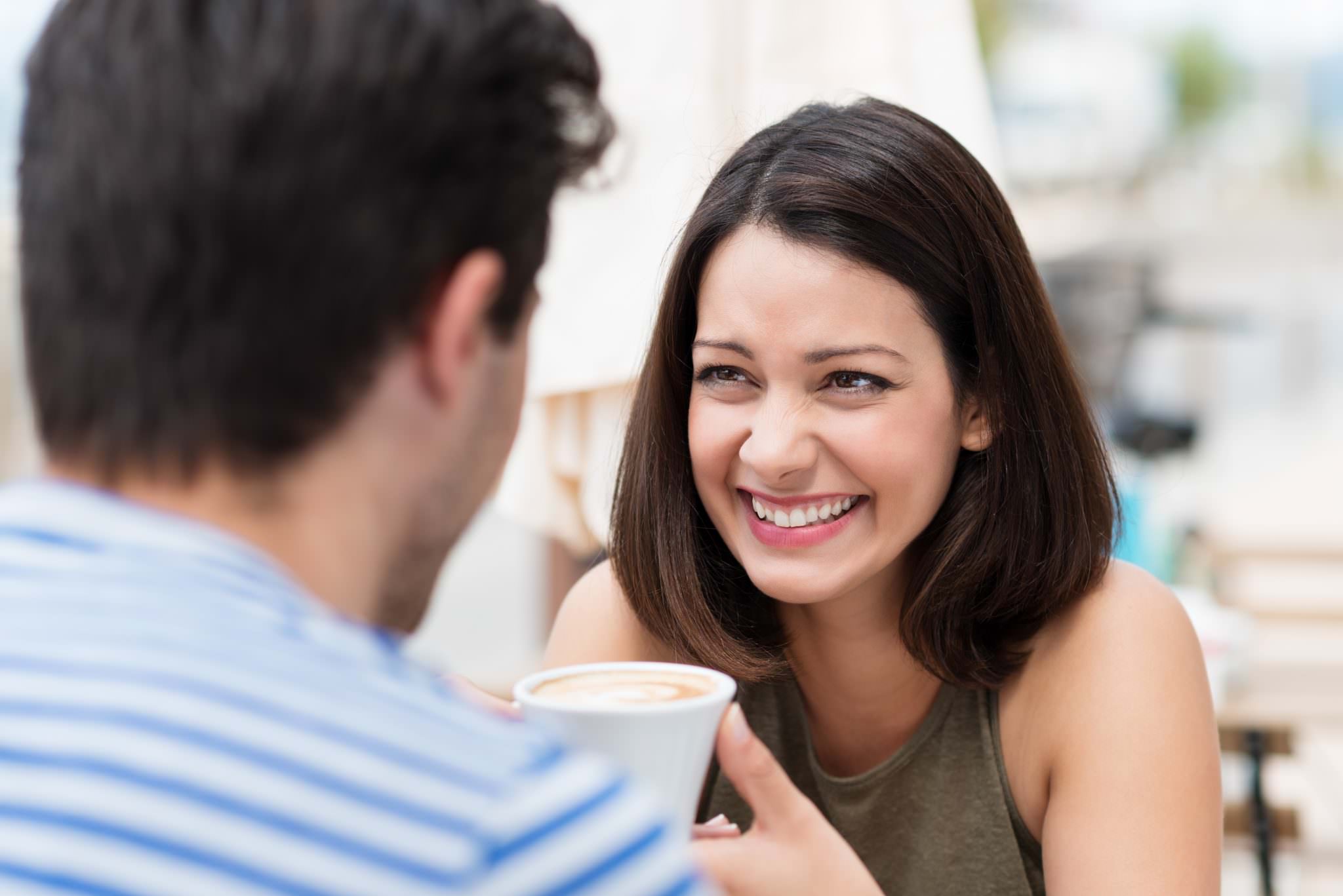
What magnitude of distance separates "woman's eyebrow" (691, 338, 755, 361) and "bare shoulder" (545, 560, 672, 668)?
35cm

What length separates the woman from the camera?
1409 millimetres

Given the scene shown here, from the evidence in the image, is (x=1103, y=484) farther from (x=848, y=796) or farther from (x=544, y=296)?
(x=544, y=296)

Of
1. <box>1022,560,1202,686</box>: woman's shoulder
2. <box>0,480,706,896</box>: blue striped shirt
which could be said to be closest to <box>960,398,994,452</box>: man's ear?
<box>1022,560,1202,686</box>: woman's shoulder

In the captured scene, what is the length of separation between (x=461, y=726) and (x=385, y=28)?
34 cm

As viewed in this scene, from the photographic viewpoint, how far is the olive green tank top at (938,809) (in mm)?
1532

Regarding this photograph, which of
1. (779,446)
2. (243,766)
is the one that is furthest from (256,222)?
(779,446)

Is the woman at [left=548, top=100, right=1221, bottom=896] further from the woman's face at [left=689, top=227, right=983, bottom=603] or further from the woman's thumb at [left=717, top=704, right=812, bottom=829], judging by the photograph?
the woman's thumb at [left=717, top=704, right=812, bottom=829]

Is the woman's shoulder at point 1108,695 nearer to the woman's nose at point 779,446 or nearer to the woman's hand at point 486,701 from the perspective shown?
the woman's nose at point 779,446

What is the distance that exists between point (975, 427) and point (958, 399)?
0.04 m

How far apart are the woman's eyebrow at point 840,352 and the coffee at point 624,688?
510mm

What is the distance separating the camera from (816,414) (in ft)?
4.69

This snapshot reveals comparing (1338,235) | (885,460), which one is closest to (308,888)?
(885,460)

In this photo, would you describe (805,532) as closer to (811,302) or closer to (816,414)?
(816,414)

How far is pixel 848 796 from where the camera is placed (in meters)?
1.61
